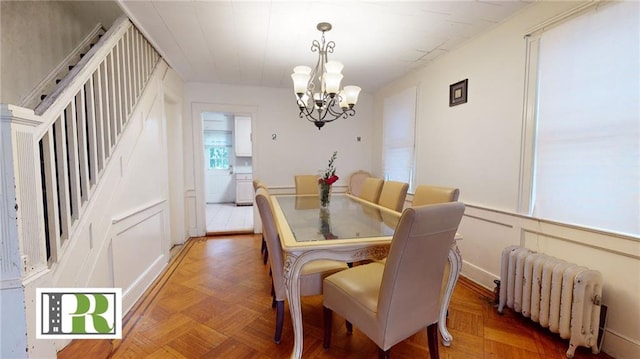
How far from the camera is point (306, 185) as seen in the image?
12.1 ft

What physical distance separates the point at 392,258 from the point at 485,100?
6.78 ft

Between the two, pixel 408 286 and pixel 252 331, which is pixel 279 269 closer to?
pixel 252 331

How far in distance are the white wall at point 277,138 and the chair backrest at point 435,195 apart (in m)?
2.45

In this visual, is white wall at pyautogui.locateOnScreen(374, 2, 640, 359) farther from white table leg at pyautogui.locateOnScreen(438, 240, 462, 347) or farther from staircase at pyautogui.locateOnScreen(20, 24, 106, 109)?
staircase at pyautogui.locateOnScreen(20, 24, 106, 109)

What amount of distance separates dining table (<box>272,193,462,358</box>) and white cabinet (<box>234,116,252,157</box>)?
5.45 metres

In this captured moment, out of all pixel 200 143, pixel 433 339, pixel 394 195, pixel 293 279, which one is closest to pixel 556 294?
pixel 433 339

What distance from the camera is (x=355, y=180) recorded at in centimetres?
457

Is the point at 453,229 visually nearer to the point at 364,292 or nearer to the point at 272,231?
the point at 364,292

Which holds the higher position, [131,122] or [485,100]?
[485,100]

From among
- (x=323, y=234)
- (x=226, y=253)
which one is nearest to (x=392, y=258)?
(x=323, y=234)

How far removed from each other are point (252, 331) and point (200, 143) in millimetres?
3042

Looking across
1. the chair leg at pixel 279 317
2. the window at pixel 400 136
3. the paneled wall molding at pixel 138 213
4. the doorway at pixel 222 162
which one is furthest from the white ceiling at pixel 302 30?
the doorway at pixel 222 162

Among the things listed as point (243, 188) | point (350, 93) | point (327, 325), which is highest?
point (350, 93)

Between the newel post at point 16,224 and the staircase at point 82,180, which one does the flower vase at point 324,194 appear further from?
the newel post at point 16,224
